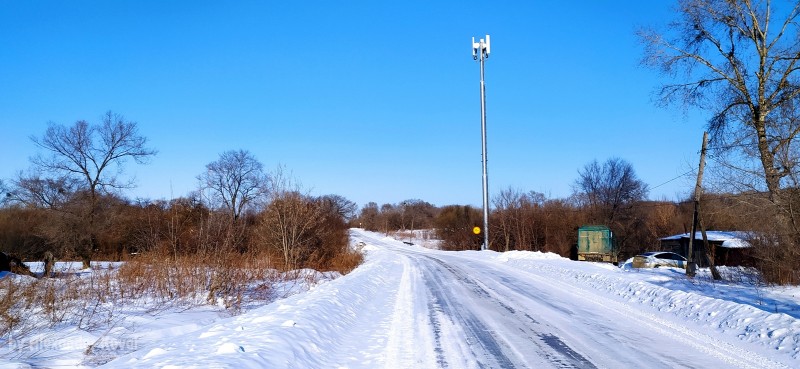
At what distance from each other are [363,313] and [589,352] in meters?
4.86

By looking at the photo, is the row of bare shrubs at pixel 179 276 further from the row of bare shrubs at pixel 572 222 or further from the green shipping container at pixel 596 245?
the green shipping container at pixel 596 245

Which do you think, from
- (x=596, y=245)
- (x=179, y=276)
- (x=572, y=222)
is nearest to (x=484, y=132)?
(x=596, y=245)

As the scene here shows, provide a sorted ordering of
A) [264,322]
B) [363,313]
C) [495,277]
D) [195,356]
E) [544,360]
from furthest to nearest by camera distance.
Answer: [495,277], [363,313], [264,322], [544,360], [195,356]

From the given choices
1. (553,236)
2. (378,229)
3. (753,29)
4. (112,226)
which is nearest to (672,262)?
(753,29)

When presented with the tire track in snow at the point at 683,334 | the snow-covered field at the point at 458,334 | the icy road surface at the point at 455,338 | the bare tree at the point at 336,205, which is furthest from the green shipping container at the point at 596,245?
the icy road surface at the point at 455,338

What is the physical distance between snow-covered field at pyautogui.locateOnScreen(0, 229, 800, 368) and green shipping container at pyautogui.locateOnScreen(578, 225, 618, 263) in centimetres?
2624

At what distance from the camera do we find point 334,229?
3294 cm

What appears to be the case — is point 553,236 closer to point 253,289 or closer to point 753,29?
point 753,29

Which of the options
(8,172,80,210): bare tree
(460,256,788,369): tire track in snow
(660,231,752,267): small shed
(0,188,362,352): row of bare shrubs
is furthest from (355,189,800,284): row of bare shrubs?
(8,172,80,210): bare tree

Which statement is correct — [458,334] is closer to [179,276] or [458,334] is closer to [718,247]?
[179,276]

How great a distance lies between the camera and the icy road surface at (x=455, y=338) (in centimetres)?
595

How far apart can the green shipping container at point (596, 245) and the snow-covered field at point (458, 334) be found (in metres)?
26.2

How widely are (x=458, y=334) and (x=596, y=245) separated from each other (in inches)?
1348

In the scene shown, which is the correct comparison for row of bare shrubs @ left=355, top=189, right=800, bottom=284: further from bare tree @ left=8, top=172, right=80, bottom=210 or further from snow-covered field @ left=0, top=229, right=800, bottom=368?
bare tree @ left=8, top=172, right=80, bottom=210
